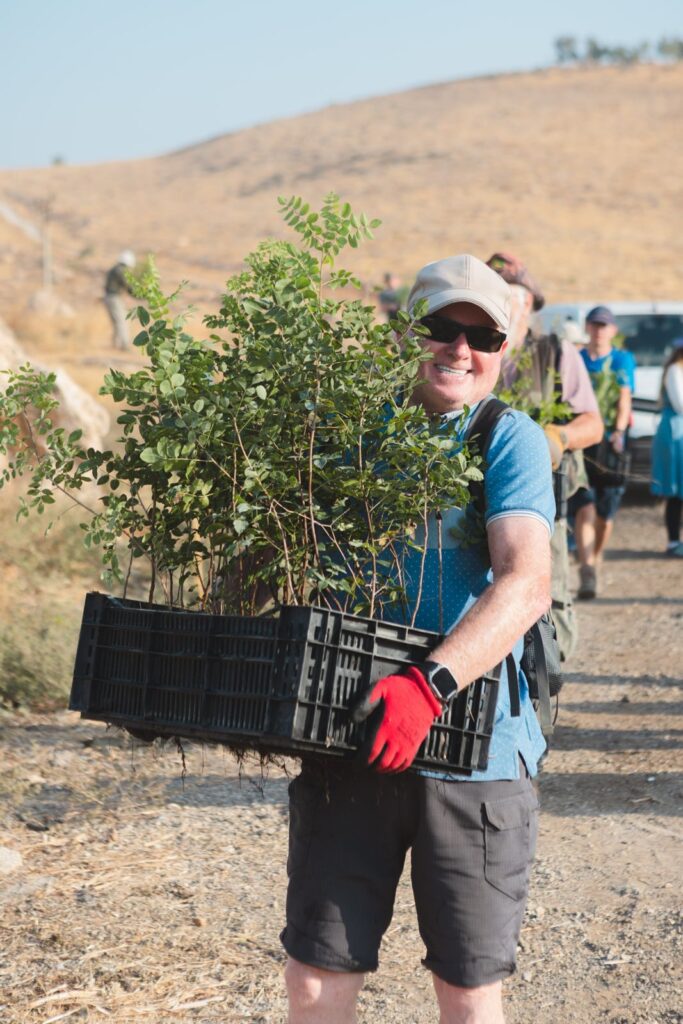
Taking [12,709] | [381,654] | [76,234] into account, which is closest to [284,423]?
[381,654]

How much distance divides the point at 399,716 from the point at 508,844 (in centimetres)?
45

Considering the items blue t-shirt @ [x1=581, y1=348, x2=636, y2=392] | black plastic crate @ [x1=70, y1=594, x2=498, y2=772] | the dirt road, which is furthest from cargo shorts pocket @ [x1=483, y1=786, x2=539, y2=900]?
blue t-shirt @ [x1=581, y1=348, x2=636, y2=392]

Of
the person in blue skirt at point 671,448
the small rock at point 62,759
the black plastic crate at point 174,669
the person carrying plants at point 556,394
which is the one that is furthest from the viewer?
the person in blue skirt at point 671,448

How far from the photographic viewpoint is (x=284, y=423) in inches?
106

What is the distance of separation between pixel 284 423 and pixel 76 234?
2497 inches

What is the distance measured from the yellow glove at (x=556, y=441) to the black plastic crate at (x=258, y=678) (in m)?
2.59

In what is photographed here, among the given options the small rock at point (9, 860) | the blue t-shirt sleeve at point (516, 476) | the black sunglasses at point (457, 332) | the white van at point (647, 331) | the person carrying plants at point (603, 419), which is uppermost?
the white van at point (647, 331)

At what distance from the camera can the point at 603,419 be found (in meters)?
9.42

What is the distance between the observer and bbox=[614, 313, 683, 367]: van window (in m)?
14.0

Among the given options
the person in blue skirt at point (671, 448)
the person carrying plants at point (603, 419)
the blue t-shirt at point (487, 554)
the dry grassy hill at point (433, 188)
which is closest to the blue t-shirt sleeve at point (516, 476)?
the blue t-shirt at point (487, 554)

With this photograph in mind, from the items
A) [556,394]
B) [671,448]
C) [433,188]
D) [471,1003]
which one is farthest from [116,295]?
[433,188]

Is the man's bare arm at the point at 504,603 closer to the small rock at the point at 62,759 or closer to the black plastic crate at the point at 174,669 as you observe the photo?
the black plastic crate at the point at 174,669

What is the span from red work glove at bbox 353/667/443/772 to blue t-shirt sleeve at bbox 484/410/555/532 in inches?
16.4

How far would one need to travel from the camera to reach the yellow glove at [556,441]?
16.9ft
